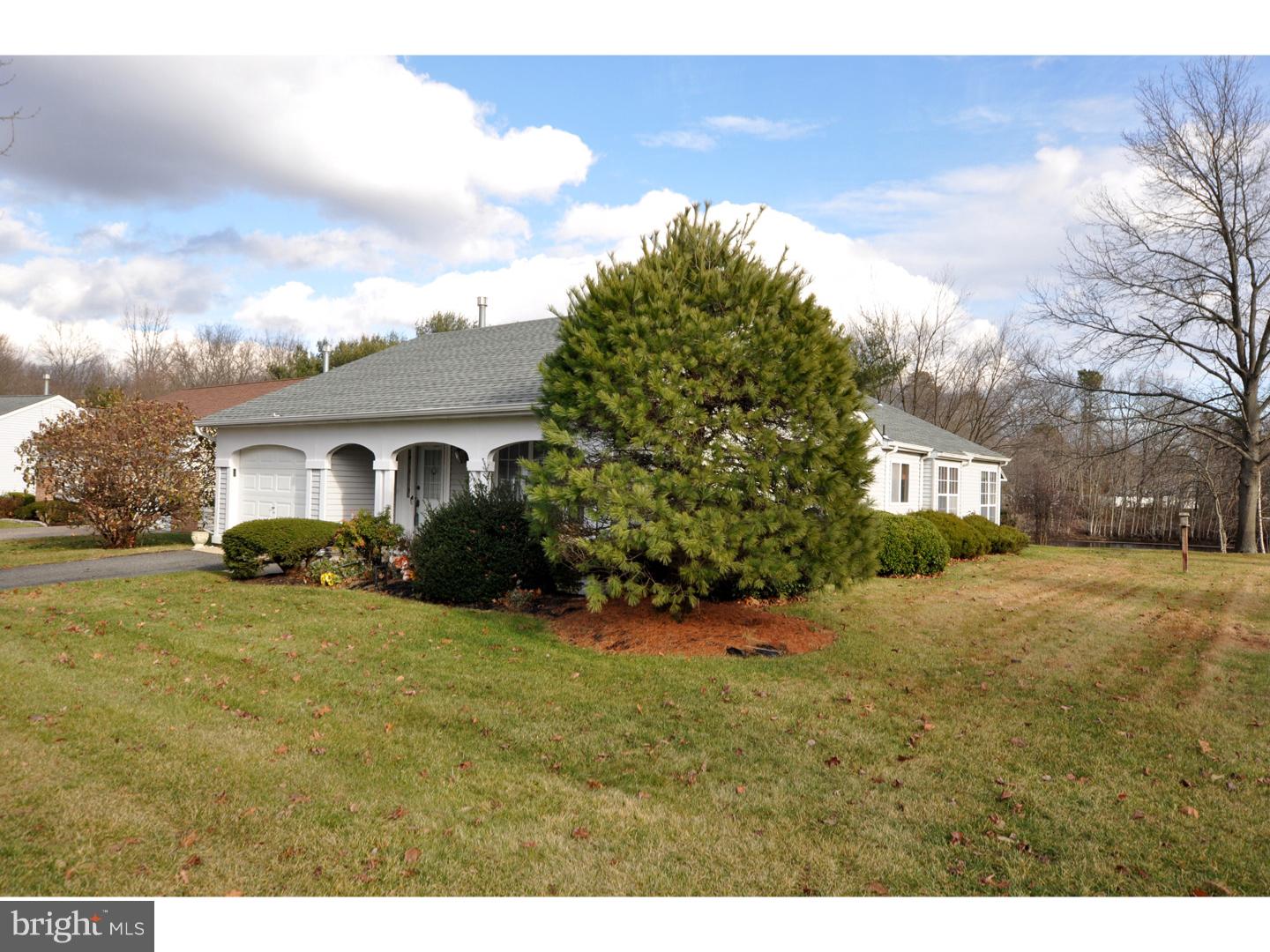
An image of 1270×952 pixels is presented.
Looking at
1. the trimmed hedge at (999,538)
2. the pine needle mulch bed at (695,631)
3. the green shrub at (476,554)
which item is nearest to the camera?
the pine needle mulch bed at (695,631)

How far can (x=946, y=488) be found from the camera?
21359mm

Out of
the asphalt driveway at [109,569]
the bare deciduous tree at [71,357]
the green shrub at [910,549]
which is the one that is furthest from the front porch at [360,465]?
the bare deciduous tree at [71,357]

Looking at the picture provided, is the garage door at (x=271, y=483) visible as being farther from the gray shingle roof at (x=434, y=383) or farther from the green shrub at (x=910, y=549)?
the green shrub at (x=910, y=549)

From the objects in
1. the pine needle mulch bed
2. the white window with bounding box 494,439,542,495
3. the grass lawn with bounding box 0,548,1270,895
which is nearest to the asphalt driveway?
the grass lawn with bounding box 0,548,1270,895

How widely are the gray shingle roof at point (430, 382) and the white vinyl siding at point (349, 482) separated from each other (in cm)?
117

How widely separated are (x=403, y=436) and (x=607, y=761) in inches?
417

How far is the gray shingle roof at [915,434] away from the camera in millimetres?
19484

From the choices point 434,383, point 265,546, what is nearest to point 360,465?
point 434,383

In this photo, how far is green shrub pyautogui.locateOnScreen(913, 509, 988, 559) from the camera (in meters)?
17.4

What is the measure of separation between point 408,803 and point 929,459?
18837 mm

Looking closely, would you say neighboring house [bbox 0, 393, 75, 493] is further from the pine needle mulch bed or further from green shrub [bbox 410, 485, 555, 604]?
the pine needle mulch bed

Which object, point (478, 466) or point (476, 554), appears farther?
point (478, 466)

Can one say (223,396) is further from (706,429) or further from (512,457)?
(706,429)

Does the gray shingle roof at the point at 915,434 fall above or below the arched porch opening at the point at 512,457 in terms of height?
above
